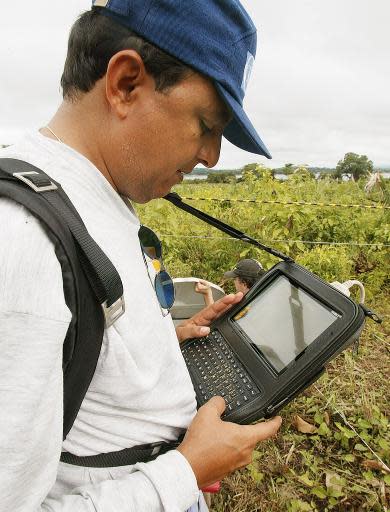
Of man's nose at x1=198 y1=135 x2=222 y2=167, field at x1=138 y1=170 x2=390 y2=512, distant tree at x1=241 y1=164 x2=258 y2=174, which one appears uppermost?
distant tree at x1=241 y1=164 x2=258 y2=174

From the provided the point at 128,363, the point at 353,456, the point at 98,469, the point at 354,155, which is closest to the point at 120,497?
the point at 98,469

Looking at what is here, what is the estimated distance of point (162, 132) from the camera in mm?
726

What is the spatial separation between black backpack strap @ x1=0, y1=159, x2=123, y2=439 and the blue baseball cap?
0.33 metres

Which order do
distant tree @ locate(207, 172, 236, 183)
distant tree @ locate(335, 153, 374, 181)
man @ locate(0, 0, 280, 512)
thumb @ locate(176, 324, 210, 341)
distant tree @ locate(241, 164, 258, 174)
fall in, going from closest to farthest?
man @ locate(0, 0, 280, 512), thumb @ locate(176, 324, 210, 341), distant tree @ locate(241, 164, 258, 174), distant tree @ locate(207, 172, 236, 183), distant tree @ locate(335, 153, 374, 181)

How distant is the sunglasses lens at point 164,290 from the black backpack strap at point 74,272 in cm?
23

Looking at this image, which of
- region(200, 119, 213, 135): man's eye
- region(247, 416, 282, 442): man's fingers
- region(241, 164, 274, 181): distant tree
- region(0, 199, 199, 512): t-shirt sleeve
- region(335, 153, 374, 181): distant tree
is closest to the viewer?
region(0, 199, 199, 512): t-shirt sleeve

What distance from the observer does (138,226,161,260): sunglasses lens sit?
3.19 feet

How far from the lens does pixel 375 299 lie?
11.2 feet

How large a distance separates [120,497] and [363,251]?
379 centimetres

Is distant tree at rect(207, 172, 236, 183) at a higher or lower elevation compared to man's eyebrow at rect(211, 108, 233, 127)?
higher

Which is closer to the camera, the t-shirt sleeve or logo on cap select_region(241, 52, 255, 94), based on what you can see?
the t-shirt sleeve

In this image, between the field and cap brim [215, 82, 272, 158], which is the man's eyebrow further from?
the field

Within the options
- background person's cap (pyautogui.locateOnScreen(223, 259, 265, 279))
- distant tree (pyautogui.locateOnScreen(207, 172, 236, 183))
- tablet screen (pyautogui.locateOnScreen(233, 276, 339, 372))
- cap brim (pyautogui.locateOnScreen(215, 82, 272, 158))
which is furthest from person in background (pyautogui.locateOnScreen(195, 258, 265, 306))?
distant tree (pyautogui.locateOnScreen(207, 172, 236, 183))

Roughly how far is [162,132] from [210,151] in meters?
0.15
